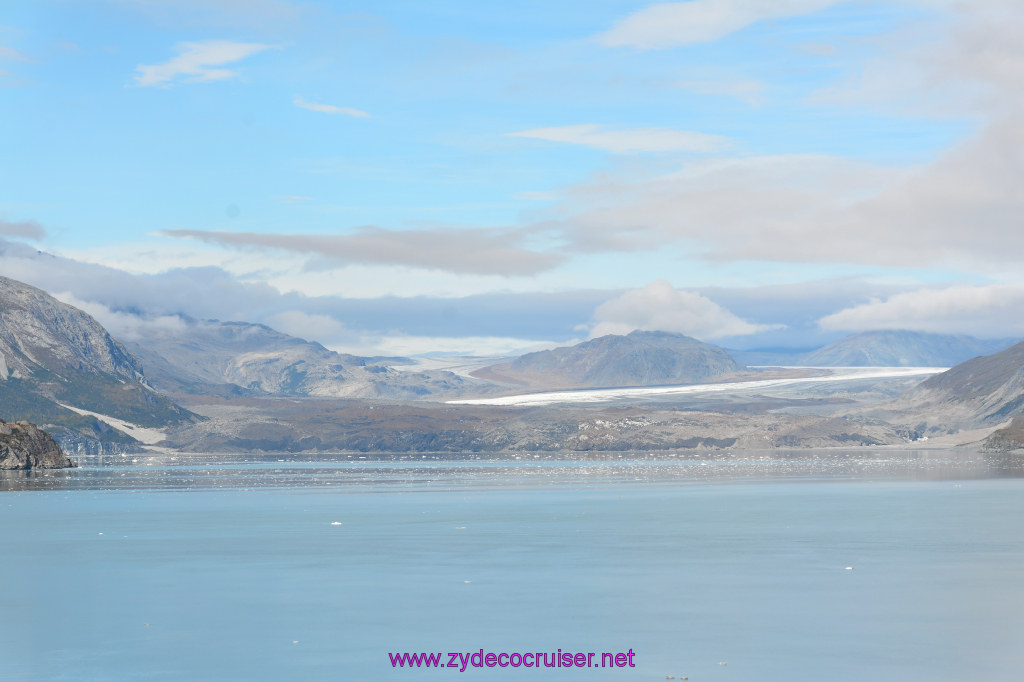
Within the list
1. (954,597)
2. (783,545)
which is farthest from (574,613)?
(783,545)

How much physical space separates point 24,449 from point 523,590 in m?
162

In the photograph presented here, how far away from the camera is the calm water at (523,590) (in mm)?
30328

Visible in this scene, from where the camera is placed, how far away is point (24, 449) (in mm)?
185250

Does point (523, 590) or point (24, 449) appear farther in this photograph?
point (24, 449)

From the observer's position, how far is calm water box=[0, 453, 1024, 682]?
30328 mm

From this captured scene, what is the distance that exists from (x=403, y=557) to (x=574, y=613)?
17.0m

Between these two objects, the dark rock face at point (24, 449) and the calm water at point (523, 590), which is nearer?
the calm water at point (523, 590)

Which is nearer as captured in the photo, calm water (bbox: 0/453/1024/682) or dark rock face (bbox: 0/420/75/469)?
calm water (bbox: 0/453/1024/682)

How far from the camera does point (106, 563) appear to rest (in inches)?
2051

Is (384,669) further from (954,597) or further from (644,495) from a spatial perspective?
(644,495)

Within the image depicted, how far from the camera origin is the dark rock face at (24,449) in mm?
178875

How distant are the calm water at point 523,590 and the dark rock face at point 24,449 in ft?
342

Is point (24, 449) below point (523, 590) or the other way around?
the other way around

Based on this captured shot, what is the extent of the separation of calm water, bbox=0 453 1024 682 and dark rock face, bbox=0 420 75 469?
10415cm
